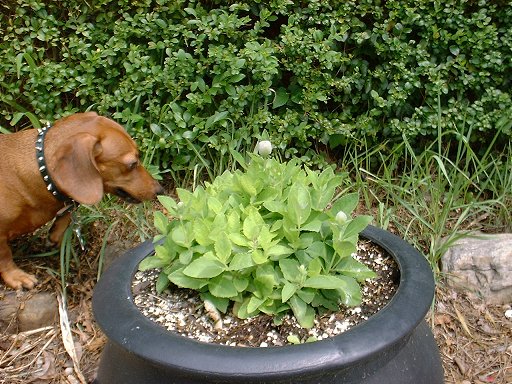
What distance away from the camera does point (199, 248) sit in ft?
5.40

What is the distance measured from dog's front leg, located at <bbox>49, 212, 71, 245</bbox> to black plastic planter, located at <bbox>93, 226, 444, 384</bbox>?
1.16 m

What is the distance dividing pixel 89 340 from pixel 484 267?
1.96 m

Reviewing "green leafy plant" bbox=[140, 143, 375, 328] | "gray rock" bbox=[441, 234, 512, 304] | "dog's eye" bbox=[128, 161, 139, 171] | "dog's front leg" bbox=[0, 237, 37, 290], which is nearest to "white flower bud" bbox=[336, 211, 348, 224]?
"green leafy plant" bbox=[140, 143, 375, 328]

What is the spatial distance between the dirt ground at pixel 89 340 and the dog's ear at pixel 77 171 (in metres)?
0.72

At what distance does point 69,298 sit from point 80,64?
4.41 ft

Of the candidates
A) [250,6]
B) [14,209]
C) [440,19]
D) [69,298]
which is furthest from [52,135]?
[440,19]

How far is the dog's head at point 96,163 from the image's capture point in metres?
2.32

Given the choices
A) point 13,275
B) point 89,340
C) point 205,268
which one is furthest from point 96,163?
point 205,268

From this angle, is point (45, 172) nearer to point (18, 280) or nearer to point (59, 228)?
point (59, 228)

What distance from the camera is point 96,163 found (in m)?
2.45

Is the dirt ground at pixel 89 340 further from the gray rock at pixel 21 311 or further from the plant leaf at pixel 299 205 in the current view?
the plant leaf at pixel 299 205

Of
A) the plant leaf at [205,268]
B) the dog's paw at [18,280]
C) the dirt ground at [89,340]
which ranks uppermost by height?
the plant leaf at [205,268]

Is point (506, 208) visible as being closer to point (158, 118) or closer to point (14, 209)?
point (158, 118)

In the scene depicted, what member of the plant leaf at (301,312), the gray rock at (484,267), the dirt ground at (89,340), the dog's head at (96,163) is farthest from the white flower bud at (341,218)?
the gray rock at (484,267)
